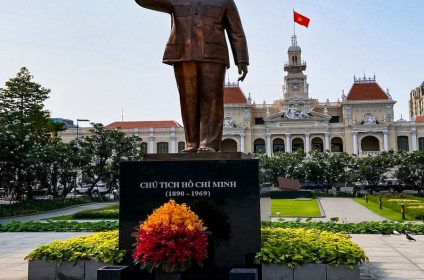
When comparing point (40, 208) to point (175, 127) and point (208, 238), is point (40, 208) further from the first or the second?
point (175, 127)

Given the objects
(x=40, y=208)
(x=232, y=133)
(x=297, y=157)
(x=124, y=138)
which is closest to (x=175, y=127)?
(x=232, y=133)

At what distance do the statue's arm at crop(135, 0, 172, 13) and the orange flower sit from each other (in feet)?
10.8

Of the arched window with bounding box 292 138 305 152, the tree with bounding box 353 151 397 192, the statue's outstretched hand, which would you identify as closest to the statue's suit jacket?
the statue's outstretched hand

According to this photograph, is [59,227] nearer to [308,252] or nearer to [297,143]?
[308,252]

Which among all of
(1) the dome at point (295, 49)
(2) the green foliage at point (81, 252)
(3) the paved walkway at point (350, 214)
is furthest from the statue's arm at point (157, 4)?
(1) the dome at point (295, 49)

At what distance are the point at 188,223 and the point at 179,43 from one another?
300 cm

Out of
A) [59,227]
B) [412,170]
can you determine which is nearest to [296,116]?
[412,170]

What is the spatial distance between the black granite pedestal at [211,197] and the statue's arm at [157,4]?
2.46 metres

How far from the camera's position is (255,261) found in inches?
243

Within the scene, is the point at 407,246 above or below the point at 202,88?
below

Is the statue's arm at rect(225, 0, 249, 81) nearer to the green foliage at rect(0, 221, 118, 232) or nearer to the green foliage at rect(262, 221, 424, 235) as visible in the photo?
the green foliage at rect(262, 221, 424, 235)

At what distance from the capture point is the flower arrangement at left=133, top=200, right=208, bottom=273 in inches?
208

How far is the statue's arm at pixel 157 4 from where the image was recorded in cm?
715

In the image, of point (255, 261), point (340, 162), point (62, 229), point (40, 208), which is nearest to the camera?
point (255, 261)
